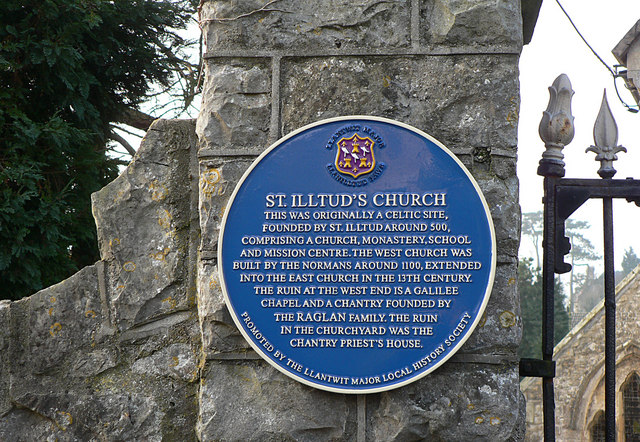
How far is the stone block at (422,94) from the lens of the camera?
2855mm

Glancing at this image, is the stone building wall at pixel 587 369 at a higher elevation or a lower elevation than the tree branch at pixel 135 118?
lower

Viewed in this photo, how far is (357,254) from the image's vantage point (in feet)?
9.29

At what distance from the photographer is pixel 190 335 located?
3.11 meters

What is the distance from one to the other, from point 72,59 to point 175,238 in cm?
310

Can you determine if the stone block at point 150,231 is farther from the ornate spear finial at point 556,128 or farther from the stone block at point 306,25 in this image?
the ornate spear finial at point 556,128

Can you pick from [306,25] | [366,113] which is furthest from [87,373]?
[306,25]

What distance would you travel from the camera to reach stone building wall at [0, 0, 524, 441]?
109 inches

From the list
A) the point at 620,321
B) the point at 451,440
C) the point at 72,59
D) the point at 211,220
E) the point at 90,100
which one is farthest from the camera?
the point at 620,321

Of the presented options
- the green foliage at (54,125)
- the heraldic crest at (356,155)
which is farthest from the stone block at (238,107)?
the green foliage at (54,125)

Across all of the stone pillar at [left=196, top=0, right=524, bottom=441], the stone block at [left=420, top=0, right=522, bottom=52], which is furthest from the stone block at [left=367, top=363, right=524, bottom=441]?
the stone block at [left=420, top=0, right=522, bottom=52]

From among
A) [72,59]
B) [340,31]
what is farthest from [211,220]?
[72,59]

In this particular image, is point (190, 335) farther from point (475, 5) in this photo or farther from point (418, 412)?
point (475, 5)

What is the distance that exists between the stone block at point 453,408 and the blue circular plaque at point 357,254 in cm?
9

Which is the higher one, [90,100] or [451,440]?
[90,100]
